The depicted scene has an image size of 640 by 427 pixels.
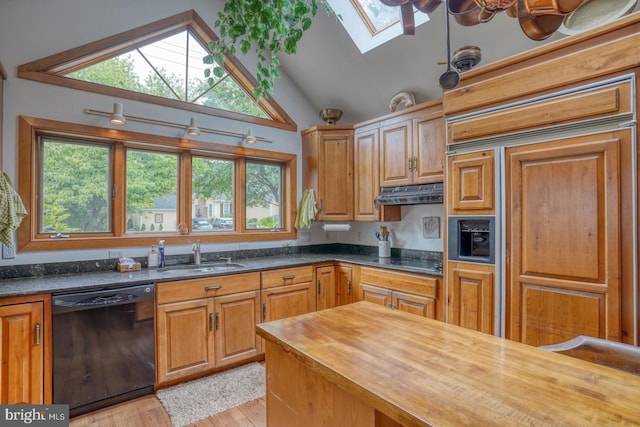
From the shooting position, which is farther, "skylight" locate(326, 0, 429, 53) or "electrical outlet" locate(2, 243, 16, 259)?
"skylight" locate(326, 0, 429, 53)

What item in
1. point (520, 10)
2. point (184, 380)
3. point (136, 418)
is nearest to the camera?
point (520, 10)

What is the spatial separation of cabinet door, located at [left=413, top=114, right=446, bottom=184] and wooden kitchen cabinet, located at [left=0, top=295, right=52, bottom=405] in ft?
9.79

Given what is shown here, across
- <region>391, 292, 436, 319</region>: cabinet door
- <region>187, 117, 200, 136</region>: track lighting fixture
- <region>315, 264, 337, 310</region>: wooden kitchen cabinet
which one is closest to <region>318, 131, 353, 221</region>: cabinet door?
<region>315, 264, 337, 310</region>: wooden kitchen cabinet

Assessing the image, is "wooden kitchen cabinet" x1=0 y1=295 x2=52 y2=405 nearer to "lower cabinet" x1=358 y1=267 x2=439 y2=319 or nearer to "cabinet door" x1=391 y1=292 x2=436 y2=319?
"lower cabinet" x1=358 y1=267 x2=439 y2=319

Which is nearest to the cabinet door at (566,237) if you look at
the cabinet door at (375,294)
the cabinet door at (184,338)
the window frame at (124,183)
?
the cabinet door at (375,294)

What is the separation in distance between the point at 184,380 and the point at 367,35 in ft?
11.8

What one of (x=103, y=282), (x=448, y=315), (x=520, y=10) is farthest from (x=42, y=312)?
(x=520, y=10)

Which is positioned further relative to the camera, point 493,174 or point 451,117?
point 451,117

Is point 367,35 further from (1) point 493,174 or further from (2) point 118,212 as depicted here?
(2) point 118,212

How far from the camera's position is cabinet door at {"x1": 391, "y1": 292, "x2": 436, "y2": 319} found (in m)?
2.65

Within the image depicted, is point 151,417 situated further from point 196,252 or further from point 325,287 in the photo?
point 325,287

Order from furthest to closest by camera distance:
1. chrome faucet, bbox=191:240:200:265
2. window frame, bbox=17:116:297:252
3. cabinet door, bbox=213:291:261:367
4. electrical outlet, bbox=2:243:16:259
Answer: chrome faucet, bbox=191:240:200:265 → cabinet door, bbox=213:291:261:367 → window frame, bbox=17:116:297:252 → electrical outlet, bbox=2:243:16:259

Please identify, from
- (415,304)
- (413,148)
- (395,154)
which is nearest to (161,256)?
(415,304)

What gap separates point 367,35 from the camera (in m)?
3.31
